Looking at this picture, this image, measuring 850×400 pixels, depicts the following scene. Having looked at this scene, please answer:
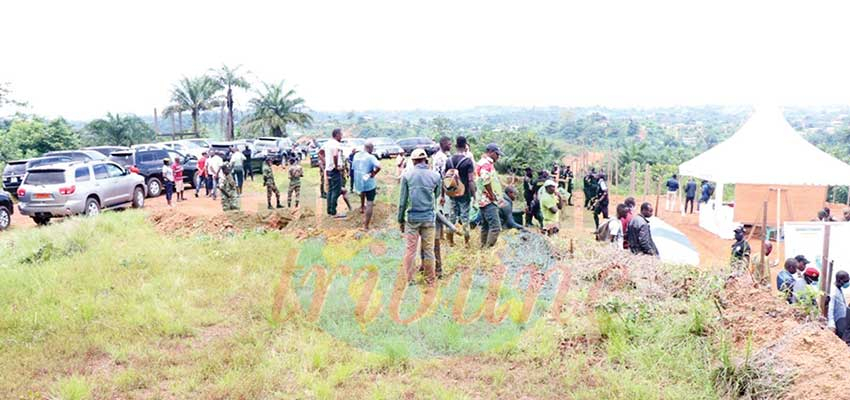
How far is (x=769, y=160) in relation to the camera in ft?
50.7

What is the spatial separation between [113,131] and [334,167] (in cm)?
3494

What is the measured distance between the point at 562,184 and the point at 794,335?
13.5 metres

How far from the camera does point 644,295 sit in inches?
244

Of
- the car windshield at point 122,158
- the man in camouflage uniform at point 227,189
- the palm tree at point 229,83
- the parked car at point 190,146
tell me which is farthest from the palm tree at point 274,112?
the man in camouflage uniform at point 227,189

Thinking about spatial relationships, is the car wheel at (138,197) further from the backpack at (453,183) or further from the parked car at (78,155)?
the backpack at (453,183)

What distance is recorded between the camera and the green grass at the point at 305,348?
4.92 m

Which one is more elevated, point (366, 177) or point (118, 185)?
point (366, 177)

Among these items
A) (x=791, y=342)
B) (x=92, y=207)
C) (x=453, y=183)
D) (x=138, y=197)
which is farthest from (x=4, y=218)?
(x=791, y=342)

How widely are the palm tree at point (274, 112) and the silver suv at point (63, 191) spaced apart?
3086 centimetres

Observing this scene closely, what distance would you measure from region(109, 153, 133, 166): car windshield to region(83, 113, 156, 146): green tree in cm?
2095

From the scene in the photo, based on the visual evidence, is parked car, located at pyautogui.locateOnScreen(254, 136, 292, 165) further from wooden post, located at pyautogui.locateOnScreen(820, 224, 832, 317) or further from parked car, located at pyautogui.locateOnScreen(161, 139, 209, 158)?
wooden post, located at pyautogui.locateOnScreen(820, 224, 832, 317)

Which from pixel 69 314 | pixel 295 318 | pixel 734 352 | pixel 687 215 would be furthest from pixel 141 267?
pixel 687 215

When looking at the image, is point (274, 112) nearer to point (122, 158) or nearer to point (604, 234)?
point (122, 158)

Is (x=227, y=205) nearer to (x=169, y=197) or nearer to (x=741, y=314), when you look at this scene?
(x=169, y=197)
